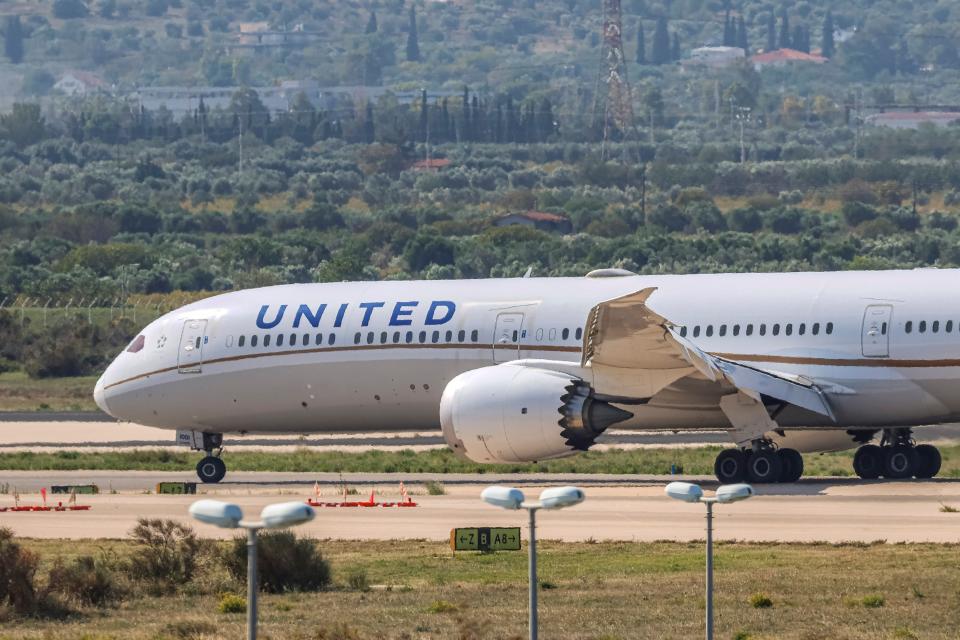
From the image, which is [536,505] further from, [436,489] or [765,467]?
[436,489]

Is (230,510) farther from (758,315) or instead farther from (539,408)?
(758,315)

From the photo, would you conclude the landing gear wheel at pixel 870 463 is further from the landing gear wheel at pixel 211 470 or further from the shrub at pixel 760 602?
the shrub at pixel 760 602

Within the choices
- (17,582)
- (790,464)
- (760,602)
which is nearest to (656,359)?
(790,464)

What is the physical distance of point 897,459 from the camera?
124ft

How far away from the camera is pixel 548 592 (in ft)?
82.9

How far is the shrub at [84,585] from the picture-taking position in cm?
2511

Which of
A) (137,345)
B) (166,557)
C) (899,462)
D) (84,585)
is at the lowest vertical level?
(899,462)

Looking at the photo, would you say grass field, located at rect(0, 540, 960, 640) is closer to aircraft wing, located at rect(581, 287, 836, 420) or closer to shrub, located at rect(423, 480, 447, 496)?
aircraft wing, located at rect(581, 287, 836, 420)

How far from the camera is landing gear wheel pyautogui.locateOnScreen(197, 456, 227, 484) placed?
40625mm

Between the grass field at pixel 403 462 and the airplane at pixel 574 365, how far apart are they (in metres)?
3.84

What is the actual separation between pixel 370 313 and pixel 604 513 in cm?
790

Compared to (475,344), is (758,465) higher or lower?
lower

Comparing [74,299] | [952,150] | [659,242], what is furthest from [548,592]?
[952,150]

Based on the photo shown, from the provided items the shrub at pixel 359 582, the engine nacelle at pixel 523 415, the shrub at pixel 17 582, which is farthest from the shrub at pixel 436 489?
the shrub at pixel 17 582
